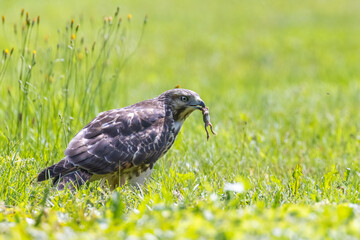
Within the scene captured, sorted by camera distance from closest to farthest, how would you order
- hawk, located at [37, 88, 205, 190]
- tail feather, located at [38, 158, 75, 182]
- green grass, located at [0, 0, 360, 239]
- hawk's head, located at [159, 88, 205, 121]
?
green grass, located at [0, 0, 360, 239] → tail feather, located at [38, 158, 75, 182] → hawk, located at [37, 88, 205, 190] → hawk's head, located at [159, 88, 205, 121]

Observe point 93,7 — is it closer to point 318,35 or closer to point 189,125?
point 318,35

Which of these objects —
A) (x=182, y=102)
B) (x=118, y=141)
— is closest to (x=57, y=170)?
(x=118, y=141)

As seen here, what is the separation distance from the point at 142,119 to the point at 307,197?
1656mm

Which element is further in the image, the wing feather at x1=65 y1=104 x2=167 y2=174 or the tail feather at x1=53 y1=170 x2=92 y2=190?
the wing feather at x1=65 y1=104 x2=167 y2=174

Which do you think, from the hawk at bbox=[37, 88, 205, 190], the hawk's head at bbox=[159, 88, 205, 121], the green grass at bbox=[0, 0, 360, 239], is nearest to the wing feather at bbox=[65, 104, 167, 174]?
the hawk at bbox=[37, 88, 205, 190]

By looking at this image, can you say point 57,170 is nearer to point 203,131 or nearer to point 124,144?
point 124,144

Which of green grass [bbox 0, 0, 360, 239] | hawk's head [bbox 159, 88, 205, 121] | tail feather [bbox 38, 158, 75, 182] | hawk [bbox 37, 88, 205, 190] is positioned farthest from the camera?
hawk's head [bbox 159, 88, 205, 121]

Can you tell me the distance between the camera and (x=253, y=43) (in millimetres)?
16922

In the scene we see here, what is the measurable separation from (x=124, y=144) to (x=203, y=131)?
230cm

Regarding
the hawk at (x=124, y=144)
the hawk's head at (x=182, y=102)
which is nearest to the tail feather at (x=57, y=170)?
the hawk at (x=124, y=144)

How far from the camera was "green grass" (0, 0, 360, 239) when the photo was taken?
358cm

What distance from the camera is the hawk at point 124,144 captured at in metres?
5.12

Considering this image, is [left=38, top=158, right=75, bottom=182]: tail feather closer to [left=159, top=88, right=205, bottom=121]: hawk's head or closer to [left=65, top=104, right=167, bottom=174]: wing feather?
[left=65, top=104, right=167, bottom=174]: wing feather

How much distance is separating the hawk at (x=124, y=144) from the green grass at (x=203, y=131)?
0.16 metres
